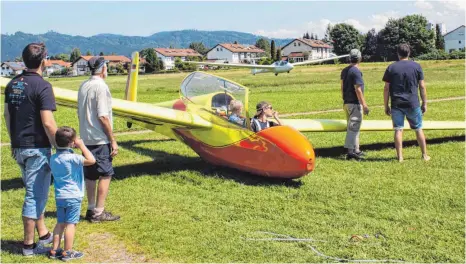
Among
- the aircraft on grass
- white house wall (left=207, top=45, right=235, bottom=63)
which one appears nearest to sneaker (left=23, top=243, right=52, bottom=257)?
the aircraft on grass

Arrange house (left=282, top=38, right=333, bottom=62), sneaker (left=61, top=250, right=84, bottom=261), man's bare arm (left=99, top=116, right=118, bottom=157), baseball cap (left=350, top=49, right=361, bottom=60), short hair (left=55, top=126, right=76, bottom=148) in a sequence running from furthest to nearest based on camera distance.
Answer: house (left=282, top=38, right=333, bottom=62) → baseball cap (left=350, top=49, right=361, bottom=60) → man's bare arm (left=99, top=116, right=118, bottom=157) → sneaker (left=61, top=250, right=84, bottom=261) → short hair (left=55, top=126, right=76, bottom=148)

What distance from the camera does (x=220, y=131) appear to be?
918 centimetres

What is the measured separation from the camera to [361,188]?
7.94 metres

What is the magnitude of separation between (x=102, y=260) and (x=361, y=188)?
4.48 metres

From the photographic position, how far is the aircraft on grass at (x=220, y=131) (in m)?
8.09

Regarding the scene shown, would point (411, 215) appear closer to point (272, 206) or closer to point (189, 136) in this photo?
point (272, 206)

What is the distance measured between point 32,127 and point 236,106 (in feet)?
14.0

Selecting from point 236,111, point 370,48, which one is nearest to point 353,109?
point 236,111

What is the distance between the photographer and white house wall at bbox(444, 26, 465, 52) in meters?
151

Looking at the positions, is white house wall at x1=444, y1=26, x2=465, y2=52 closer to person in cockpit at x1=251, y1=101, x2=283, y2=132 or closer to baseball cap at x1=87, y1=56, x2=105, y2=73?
person in cockpit at x1=251, y1=101, x2=283, y2=132

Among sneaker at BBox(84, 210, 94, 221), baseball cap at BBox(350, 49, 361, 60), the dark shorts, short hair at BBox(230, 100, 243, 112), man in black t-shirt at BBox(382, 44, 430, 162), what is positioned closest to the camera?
the dark shorts

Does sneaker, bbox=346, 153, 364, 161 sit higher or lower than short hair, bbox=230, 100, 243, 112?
lower

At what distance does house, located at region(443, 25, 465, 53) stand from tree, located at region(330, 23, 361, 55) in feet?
128

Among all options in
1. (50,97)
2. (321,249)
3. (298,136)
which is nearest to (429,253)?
(321,249)
